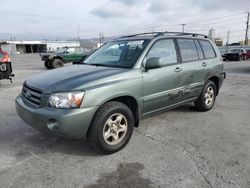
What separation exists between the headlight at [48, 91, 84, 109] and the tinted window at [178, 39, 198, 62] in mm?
2364

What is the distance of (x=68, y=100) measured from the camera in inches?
109

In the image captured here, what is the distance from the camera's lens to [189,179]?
2607 mm

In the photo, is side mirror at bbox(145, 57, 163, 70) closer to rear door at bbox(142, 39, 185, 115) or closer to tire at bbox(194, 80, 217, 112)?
rear door at bbox(142, 39, 185, 115)

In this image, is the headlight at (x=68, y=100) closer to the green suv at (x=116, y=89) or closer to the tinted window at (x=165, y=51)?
the green suv at (x=116, y=89)

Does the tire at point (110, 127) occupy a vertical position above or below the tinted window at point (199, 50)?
below

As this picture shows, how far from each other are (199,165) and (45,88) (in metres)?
2.29

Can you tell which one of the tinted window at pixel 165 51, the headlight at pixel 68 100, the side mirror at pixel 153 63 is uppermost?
the tinted window at pixel 165 51

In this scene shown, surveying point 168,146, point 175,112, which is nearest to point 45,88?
point 168,146

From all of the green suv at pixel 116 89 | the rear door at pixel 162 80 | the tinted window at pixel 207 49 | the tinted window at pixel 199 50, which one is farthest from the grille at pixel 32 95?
the tinted window at pixel 207 49

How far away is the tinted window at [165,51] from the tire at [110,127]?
106 centimetres

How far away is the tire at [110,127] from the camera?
9.67ft

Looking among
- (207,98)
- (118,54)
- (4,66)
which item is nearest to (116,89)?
(118,54)

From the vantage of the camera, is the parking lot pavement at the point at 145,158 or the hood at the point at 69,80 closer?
the parking lot pavement at the point at 145,158

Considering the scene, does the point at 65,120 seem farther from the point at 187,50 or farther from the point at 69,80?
the point at 187,50
